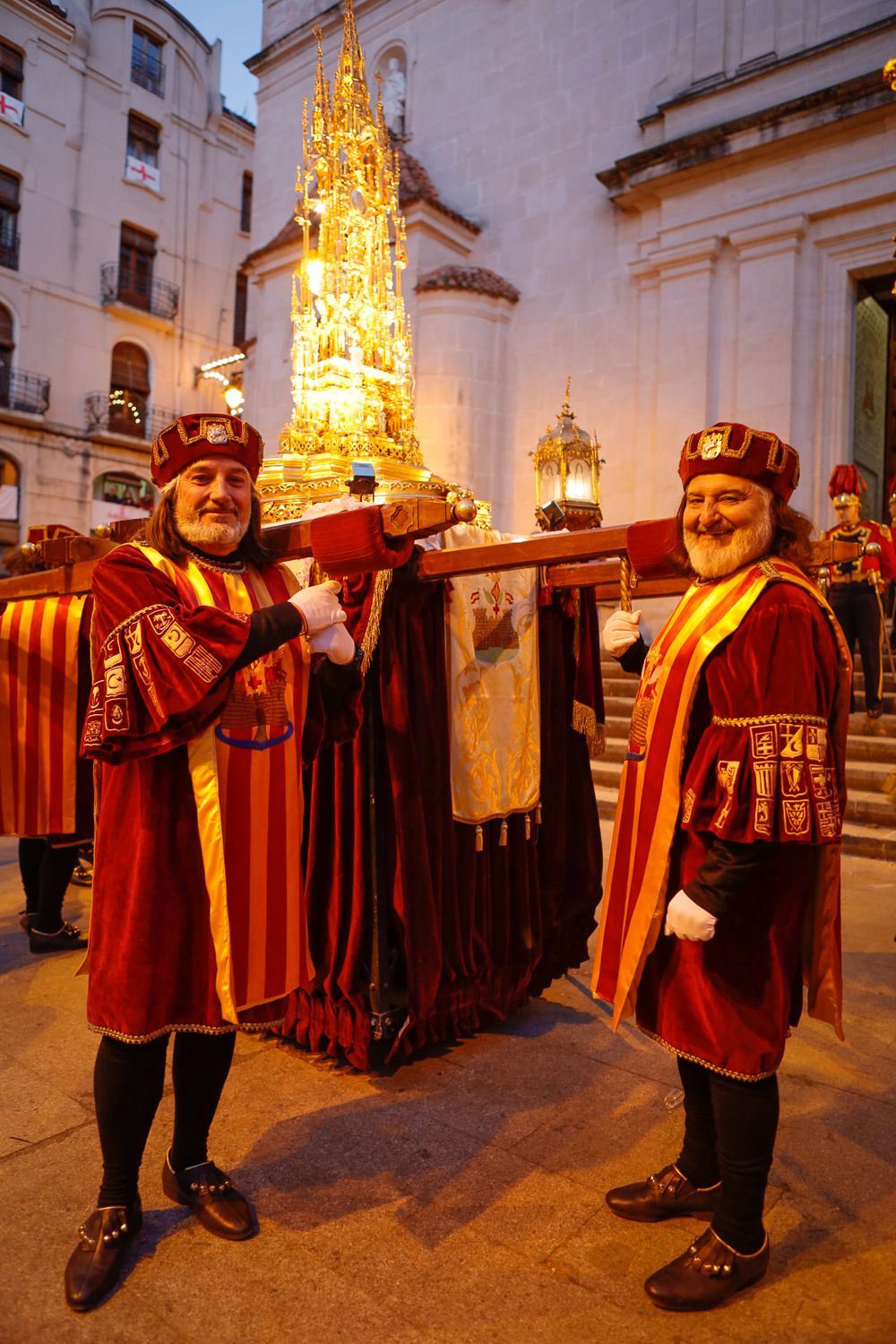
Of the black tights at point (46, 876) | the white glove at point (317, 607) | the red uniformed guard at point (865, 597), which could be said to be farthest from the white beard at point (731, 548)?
the red uniformed guard at point (865, 597)

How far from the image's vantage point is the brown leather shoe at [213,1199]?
1.94m

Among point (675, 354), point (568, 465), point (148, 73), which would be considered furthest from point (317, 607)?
point (148, 73)

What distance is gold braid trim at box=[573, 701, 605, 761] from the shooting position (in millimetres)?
3268

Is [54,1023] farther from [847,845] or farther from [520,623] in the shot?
[847,845]

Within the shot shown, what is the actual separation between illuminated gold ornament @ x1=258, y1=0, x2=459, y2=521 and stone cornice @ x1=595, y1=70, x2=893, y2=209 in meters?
5.42

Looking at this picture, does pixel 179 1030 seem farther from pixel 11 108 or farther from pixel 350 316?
pixel 11 108

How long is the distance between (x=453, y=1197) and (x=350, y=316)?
216 inches

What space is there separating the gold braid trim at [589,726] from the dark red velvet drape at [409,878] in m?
0.43

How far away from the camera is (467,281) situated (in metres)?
11.5

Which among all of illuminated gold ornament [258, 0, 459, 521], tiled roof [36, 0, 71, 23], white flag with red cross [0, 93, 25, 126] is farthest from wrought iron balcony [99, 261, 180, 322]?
illuminated gold ornament [258, 0, 459, 521]

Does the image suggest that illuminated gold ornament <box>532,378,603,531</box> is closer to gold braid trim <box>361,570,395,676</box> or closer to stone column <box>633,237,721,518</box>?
stone column <box>633,237,721,518</box>

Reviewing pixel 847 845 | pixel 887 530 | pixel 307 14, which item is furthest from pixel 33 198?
pixel 847 845

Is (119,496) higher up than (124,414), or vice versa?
(124,414)

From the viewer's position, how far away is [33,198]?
1980 centimetres
